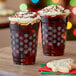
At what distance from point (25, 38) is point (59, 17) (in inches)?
10.4

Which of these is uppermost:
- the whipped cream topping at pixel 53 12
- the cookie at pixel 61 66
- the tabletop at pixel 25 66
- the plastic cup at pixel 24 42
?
the whipped cream topping at pixel 53 12

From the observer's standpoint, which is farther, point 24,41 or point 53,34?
point 53,34

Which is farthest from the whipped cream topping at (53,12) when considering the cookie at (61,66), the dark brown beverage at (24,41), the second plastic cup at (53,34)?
the cookie at (61,66)

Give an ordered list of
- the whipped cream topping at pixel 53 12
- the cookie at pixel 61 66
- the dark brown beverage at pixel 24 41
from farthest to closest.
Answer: the whipped cream topping at pixel 53 12
the dark brown beverage at pixel 24 41
the cookie at pixel 61 66

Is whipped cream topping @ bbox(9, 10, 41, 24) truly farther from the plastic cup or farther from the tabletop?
the tabletop

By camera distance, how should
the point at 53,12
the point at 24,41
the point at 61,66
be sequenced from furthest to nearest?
the point at 53,12 → the point at 24,41 → the point at 61,66

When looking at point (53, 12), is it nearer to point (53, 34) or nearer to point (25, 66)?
point (53, 34)

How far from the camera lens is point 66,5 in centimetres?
345

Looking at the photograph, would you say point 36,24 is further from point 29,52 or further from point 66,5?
point 66,5

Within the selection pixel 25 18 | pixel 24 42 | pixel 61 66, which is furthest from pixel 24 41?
pixel 61 66

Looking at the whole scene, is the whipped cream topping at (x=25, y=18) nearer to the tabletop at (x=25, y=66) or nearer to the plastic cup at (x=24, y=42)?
the plastic cup at (x=24, y=42)

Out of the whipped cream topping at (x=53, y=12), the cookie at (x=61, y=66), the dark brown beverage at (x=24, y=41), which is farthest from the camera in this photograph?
the whipped cream topping at (x=53, y=12)

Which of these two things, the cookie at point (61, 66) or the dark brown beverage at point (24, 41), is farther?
the dark brown beverage at point (24, 41)

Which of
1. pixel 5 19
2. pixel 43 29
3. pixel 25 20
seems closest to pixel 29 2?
pixel 5 19
